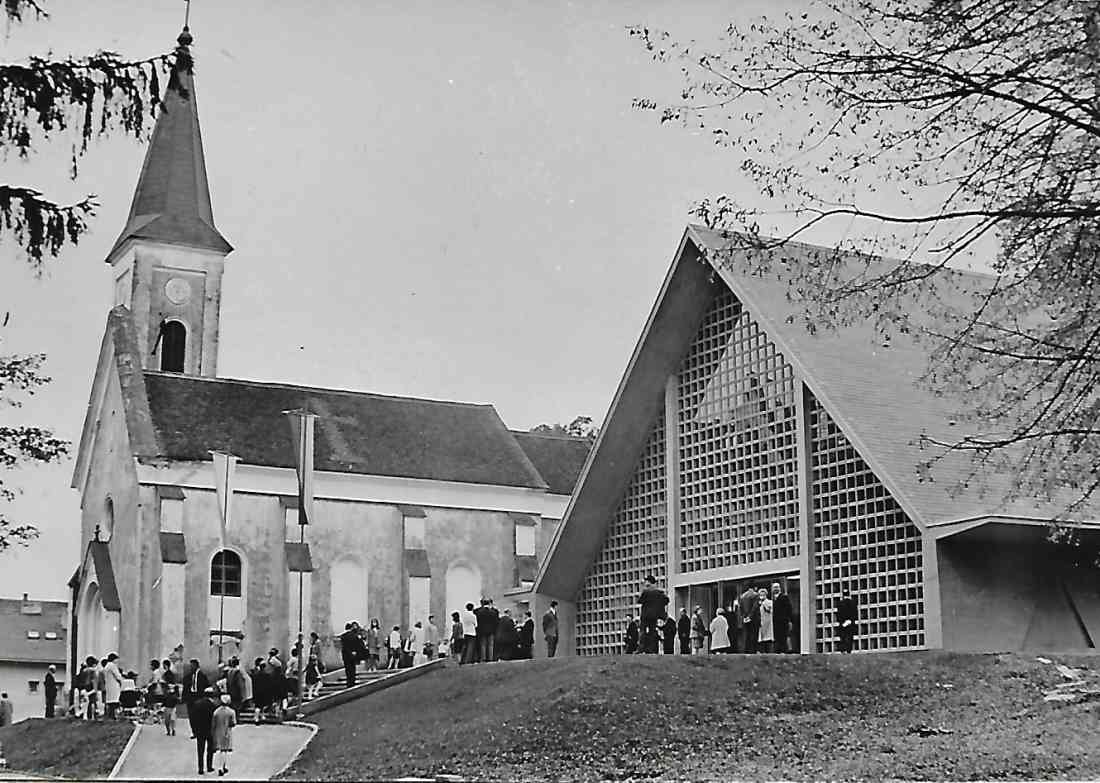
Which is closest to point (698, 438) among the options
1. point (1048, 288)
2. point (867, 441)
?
point (867, 441)

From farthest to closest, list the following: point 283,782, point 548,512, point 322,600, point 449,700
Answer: point 548,512
point 322,600
point 449,700
point 283,782

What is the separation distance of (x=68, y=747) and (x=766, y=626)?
1107 centimetres

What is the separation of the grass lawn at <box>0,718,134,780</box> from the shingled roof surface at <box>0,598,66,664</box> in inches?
1201

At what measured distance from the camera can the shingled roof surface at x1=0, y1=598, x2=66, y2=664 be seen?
186ft

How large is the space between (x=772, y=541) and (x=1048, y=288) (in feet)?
44.4

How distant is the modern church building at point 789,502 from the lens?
23.7m

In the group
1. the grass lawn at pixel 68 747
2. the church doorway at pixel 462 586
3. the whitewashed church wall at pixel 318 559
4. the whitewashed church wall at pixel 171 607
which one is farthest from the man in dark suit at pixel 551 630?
the church doorway at pixel 462 586

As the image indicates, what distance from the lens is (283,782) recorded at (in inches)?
780

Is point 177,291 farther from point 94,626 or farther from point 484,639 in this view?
point 484,639

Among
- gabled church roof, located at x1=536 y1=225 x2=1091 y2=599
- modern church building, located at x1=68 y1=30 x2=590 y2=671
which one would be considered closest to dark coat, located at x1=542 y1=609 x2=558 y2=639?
gabled church roof, located at x1=536 y1=225 x2=1091 y2=599

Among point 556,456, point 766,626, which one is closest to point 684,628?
point 766,626

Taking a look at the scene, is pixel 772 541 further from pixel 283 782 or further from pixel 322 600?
pixel 322 600

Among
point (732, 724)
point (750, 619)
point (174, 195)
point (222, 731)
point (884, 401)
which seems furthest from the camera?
point (174, 195)

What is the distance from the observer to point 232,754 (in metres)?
21.8
